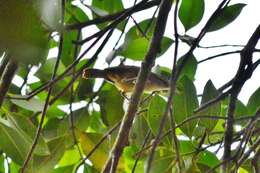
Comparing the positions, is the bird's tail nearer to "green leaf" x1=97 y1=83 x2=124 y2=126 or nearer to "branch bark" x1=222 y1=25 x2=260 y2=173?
"green leaf" x1=97 y1=83 x2=124 y2=126

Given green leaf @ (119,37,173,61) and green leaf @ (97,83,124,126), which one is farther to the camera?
green leaf @ (97,83,124,126)

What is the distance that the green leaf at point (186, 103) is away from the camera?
1109 mm

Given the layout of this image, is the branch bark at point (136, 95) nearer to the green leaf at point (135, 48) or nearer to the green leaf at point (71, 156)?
the green leaf at point (135, 48)

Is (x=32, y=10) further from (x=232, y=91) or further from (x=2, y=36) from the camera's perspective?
(x=232, y=91)

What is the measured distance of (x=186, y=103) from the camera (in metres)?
1.12

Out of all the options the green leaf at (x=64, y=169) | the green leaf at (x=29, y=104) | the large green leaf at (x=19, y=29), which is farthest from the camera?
the green leaf at (x=64, y=169)

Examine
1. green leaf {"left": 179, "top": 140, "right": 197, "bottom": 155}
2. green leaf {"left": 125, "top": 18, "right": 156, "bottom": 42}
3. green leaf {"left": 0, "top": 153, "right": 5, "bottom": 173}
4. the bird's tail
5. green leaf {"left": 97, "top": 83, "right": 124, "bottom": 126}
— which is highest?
green leaf {"left": 125, "top": 18, "right": 156, "bottom": 42}

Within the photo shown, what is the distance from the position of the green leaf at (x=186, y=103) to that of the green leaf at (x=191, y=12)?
0.73 ft

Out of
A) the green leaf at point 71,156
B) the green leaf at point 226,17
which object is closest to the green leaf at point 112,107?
the green leaf at point 71,156

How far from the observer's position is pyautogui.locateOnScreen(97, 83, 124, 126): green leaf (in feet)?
4.56

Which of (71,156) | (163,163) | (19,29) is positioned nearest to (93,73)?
(71,156)

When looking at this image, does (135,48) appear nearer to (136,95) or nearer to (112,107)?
(112,107)

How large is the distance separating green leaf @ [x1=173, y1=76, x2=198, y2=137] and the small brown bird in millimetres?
104

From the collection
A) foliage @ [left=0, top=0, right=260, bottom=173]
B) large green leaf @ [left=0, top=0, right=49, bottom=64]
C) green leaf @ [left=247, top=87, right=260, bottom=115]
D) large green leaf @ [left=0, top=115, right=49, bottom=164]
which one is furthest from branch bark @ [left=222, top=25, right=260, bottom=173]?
large green leaf @ [left=0, top=0, right=49, bottom=64]
